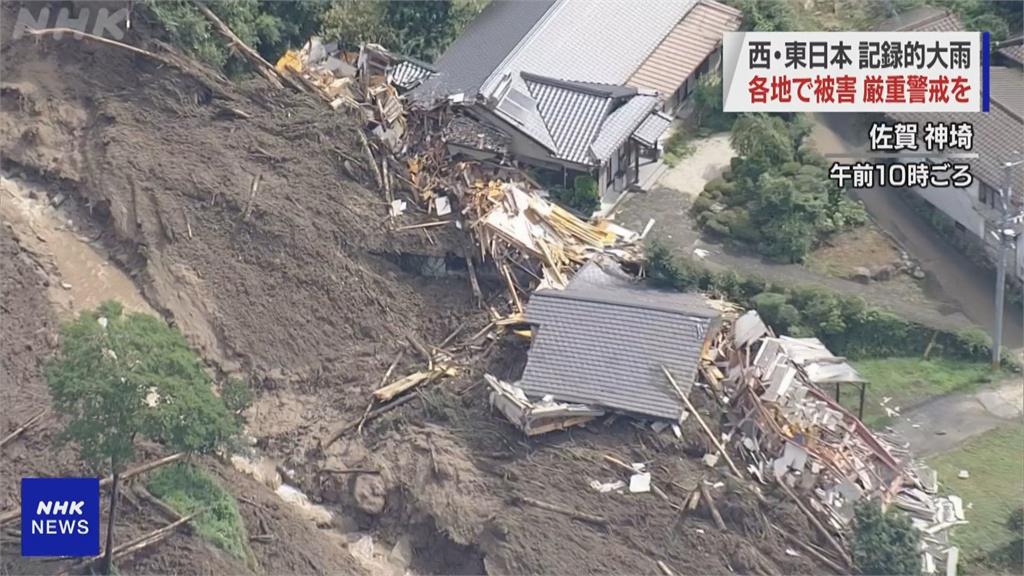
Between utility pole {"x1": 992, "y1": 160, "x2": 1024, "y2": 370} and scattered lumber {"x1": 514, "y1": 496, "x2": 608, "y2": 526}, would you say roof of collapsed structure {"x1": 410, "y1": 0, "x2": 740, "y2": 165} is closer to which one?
utility pole {"x1": 992, "y1": 160, "x2": 1024, "y2": 370}

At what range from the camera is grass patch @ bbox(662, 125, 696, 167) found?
33094mm

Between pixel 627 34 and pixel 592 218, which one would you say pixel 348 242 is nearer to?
pixel 592 218

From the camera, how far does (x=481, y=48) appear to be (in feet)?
109

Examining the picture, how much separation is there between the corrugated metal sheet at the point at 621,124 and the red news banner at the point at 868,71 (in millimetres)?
2187

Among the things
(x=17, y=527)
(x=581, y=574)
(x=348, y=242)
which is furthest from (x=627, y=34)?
(x=17, y=527)

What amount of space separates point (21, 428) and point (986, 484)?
1627cm

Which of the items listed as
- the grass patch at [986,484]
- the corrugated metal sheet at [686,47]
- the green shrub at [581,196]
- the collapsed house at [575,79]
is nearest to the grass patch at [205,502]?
the collapsed house at [575,79]

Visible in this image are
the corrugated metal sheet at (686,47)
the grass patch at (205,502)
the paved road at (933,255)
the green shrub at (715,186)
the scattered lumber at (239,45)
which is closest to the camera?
the grass patch at (205,502)

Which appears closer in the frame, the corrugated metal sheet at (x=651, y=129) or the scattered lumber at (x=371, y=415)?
the scattered lumber at (x=371, y=415)

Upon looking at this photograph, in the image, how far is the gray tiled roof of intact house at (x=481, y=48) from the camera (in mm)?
32125

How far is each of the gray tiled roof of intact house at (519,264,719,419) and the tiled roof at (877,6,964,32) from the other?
988 cm

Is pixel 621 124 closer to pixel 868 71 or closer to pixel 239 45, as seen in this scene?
pixel 868 71

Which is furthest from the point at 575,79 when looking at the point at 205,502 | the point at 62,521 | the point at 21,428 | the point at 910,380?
the point at 62,521

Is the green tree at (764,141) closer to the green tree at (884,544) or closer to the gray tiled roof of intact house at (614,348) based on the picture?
the gray tiled roof of intact house at (614,348)
